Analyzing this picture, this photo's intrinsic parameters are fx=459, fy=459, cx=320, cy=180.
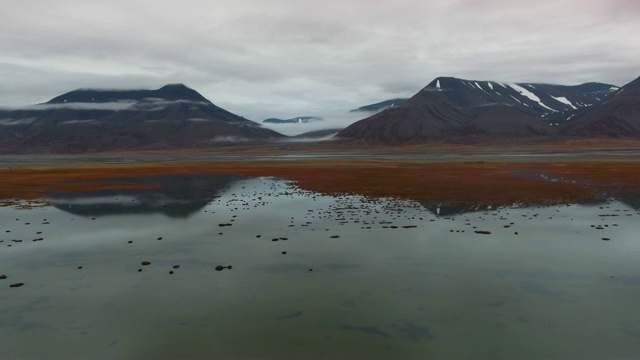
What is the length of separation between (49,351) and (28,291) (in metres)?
6.55

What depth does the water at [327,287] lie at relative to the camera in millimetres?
13867

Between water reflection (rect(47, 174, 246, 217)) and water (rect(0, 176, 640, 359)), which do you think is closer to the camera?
water (rect(0, 176, 640, 359))

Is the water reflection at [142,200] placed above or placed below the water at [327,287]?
above

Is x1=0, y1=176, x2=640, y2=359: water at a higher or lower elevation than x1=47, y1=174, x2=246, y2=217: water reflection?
lower

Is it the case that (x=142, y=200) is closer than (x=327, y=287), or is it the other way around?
(x=327, y=287)

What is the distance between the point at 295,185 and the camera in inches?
2422

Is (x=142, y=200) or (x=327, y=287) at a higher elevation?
(x=142, y=200)

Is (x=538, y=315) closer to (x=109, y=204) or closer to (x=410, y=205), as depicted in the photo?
(x=410, y=205)

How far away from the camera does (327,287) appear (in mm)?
18781

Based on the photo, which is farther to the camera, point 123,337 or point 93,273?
point 93,273

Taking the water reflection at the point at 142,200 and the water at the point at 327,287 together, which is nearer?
the water at the point at 327,287

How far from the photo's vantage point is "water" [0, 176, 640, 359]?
45.5 ft

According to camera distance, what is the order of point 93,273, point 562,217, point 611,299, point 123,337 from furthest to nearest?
1. point 562,217
2. point 93,273
3. point 611,299
4. point 123,337

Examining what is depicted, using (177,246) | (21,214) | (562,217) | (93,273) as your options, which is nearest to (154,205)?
(21,214)
